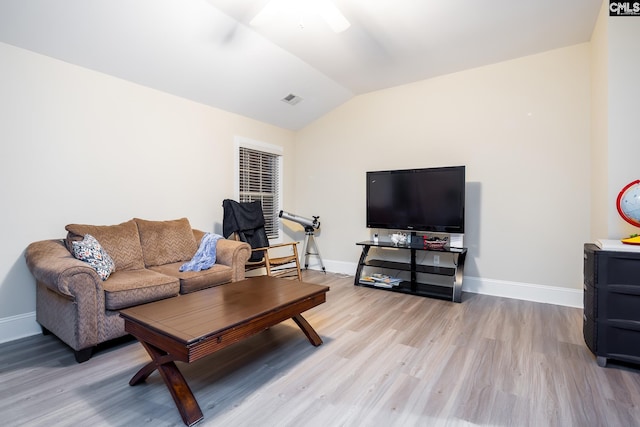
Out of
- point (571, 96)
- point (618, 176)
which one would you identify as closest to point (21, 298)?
point (618, 176)

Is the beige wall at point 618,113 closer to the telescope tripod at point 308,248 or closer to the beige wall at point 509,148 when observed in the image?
the beige wall at point 509,148

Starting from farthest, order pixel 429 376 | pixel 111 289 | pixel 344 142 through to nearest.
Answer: pixel 344 142 → pixel 111 289 → pixel 429 376

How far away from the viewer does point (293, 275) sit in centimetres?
443

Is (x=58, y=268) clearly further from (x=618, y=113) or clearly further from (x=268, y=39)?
(x=618, y=113)

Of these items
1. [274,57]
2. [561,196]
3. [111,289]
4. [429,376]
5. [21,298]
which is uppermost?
[274,57]

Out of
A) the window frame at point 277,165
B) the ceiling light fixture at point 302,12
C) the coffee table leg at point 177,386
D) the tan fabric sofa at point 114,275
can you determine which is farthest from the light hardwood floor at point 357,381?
the ceiling light fixture at point 302,12

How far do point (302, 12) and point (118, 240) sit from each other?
2659mm

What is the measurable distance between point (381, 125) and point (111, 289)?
12.4ft

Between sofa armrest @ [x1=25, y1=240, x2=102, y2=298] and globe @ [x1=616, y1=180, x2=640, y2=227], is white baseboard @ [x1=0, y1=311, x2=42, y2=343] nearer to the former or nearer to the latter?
sofa armrest @ [x1=25, y1=240, x2=102, y2=298]

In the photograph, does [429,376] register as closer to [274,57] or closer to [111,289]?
[111,289]

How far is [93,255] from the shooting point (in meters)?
2.41

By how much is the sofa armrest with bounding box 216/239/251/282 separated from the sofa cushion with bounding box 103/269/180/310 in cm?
65

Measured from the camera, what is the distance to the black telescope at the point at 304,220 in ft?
15.6

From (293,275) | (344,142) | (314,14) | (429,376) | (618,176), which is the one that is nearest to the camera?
(429,376)
